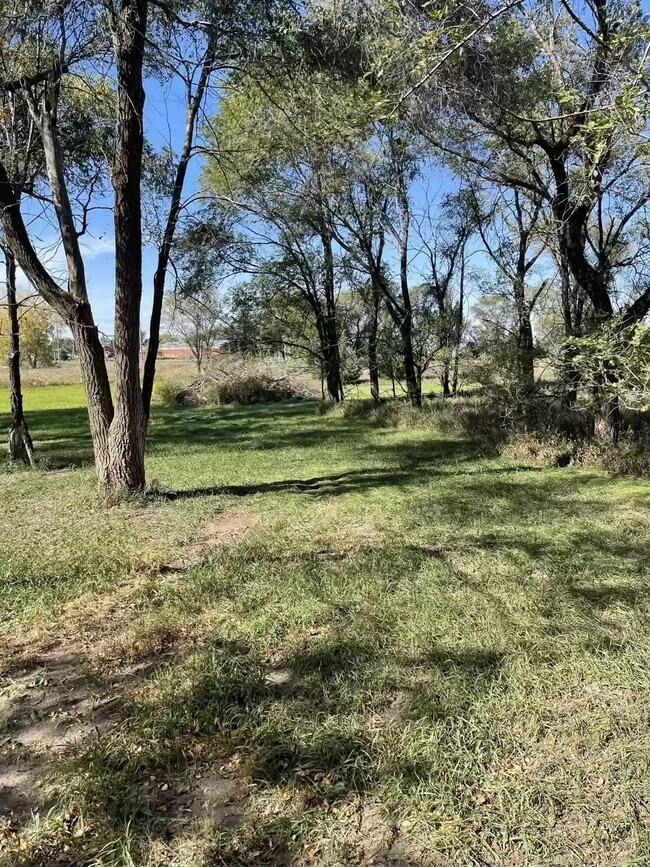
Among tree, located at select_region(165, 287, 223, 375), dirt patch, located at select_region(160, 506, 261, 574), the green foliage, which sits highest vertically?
tree, located at select_region(165, 287, 223, 375)

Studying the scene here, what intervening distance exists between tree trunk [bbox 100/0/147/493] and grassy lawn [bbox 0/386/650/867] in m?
0.89

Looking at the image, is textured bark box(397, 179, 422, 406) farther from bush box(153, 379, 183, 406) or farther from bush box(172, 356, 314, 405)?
bush box(153, 379, 183, 406)

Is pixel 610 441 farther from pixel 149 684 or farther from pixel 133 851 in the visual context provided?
pixel 133 851

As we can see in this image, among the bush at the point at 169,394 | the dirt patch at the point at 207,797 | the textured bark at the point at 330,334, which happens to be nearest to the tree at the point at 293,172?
the textured bark at the point at 330,334

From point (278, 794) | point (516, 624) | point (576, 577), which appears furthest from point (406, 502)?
point (278, 794)

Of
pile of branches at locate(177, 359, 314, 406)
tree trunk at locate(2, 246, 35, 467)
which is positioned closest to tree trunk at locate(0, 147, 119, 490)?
tree trunk at locate(2, 246, 35, 467)

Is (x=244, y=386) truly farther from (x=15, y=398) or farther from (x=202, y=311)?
(x=15, y=398)

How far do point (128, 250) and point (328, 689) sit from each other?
16.3ft

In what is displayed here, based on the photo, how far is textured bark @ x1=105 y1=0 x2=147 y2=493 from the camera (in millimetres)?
5297

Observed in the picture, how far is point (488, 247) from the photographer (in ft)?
44.1

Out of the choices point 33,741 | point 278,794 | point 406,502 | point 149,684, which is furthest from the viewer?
point 406,502

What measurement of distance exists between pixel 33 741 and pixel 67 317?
15.2ft

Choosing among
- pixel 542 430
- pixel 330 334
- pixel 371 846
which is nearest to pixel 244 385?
pixel 330 334

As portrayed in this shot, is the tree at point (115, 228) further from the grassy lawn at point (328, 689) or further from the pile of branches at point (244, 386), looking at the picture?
the pile of branches at point (244, 386)
